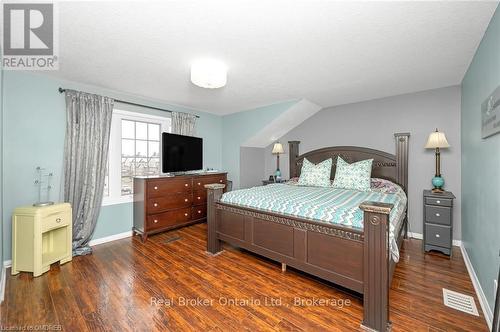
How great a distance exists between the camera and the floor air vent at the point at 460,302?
70.9 inches

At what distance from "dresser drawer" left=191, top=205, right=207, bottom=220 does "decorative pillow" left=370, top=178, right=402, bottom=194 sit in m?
2.94

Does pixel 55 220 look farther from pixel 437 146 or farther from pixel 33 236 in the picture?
pixel 437 146

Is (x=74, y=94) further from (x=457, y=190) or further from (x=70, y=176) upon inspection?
(x=457, y=190)

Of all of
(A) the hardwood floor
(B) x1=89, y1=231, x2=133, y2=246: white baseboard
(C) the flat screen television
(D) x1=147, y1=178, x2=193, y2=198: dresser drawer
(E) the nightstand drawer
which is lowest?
(A) the hardwood floor

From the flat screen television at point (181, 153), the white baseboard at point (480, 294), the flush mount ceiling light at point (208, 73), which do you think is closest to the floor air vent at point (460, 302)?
the white baseboard at point (480, 294)

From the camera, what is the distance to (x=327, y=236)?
78.0 inches

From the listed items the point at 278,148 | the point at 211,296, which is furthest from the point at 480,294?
the point at 278,148

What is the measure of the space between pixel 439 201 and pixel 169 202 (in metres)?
3.85

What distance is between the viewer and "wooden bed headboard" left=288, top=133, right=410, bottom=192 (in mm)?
3498

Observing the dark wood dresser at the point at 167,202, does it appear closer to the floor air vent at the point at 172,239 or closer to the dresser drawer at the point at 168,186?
the dresser drawer at the point at 168,186

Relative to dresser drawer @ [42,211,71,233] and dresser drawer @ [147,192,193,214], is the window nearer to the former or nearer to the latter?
dresser drawer @ [147,192,193,214]

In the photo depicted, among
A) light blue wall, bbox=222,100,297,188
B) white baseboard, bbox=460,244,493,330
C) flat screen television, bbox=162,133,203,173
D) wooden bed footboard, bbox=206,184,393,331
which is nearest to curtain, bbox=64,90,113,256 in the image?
flat screen television, bbox=162,133,203,173

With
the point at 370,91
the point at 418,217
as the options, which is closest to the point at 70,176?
the point at 370,91

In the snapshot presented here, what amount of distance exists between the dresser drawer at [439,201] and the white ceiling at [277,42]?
1.57 m
